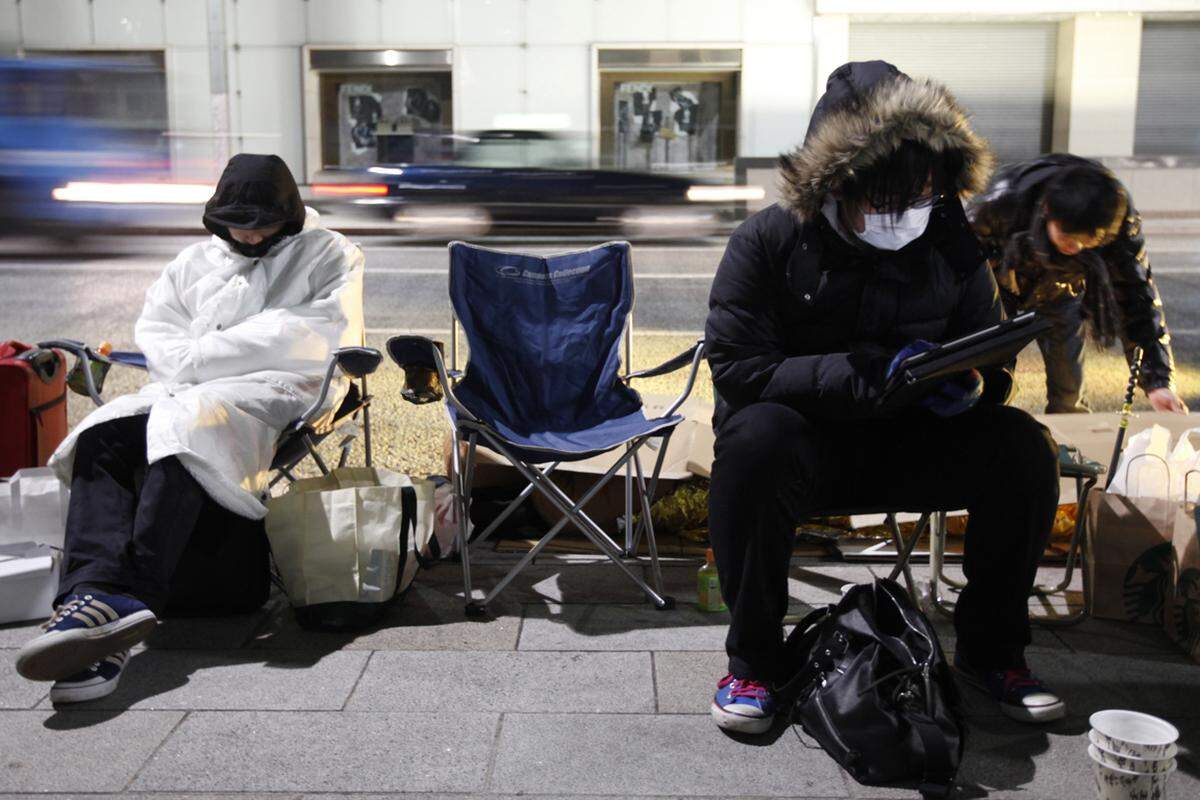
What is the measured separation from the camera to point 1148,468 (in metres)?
3.15

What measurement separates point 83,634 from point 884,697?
1.67 m

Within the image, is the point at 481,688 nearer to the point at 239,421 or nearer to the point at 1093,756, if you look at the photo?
the point at 239,421

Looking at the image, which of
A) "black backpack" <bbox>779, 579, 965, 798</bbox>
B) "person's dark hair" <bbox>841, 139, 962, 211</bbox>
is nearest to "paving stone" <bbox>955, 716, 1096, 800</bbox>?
"black backpack" <bbox>779, 579, 965, 798</bbox>

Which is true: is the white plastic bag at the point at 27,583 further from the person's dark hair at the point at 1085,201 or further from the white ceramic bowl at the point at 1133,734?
the person's dark hair at the point at 1085,201

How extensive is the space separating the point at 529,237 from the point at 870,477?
3.04 m

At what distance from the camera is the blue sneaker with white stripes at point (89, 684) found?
267 centimetres

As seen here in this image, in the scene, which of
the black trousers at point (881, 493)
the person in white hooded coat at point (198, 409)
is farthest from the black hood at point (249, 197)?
the black trousers at point (881, 493)

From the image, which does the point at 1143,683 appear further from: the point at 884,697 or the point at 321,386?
the point at 321,386

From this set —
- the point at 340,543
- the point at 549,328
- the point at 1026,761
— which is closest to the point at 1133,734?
the point at 1026,761

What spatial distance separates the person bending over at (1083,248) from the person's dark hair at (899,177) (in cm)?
82

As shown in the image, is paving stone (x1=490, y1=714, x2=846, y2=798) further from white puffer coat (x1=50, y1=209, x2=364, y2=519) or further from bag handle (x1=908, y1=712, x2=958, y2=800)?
white puffer coat (x1=50, y1=209, x2=364, y2=519)

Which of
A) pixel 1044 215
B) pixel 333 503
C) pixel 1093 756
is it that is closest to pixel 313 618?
pixel 333 503

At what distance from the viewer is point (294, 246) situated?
3.62m

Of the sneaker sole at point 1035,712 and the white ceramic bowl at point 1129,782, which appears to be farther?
the sneaker sole at point 1035,712
